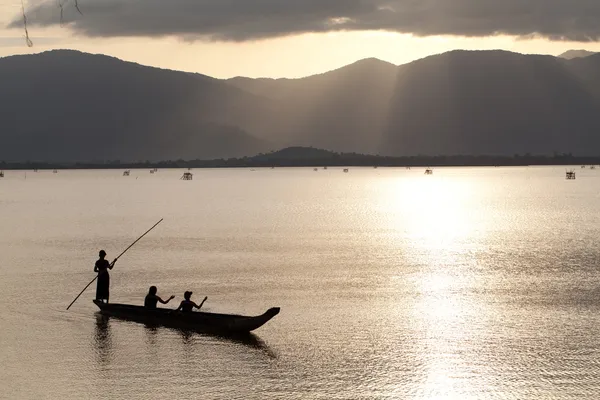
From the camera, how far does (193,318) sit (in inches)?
1367

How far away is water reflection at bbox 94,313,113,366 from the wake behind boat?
2.65 ft

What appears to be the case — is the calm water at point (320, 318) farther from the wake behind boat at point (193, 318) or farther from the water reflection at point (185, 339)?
the wake behind boat at point (193, 318)

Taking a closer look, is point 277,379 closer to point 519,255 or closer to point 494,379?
point 494,379

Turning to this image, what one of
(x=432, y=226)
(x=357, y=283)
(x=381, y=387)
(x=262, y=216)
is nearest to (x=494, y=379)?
(x=381, y=387)

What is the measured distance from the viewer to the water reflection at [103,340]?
30750 mm

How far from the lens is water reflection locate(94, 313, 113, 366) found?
30.8 metres

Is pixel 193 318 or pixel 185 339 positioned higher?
pixel 193 318

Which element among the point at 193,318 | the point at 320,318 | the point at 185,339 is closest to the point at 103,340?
the point at 185,339

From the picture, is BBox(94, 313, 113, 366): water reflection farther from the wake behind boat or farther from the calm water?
the wake behind boat

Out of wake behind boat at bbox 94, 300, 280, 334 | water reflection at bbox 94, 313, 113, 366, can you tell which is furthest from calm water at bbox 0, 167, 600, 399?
wake behind boat at bbox 94, 300, 280, 334

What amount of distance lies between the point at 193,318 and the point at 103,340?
3.58 meters

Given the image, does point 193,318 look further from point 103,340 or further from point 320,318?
point 320,318

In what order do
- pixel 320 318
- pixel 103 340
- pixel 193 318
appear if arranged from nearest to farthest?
pixel 103 340, pixel 193 318, pixel 320 318

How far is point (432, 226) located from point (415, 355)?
76734 mm
